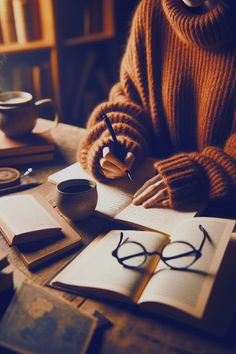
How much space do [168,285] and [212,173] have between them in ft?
1.43

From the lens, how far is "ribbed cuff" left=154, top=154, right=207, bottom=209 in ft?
3.43

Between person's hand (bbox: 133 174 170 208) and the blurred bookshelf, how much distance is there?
1334 millimetres

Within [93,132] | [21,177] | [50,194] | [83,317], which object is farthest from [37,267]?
[93,132]

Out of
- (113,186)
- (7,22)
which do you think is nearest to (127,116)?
(113,186)

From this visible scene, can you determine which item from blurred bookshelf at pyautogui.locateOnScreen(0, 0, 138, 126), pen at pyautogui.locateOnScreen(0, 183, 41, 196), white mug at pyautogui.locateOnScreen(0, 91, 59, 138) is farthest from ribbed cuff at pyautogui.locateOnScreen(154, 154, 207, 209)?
blurred bookshelf at pyautogui.locateOnScreen(0, 0, 138, 126)

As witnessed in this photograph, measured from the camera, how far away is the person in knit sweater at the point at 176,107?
1.08m

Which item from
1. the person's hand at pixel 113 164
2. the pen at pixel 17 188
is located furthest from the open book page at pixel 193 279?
the pen at pixel 17 188

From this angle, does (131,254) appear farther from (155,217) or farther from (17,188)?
(17,188)

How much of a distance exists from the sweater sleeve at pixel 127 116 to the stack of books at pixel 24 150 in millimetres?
121

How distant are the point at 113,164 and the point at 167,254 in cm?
42

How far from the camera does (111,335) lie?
2.21 feet

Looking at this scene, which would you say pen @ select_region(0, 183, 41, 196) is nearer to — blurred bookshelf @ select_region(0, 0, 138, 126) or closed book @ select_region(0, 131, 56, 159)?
closed book @ select_region(0, 131, 56, 159)

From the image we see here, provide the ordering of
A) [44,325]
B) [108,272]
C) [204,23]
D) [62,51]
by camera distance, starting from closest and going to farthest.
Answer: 1. [44,325]
2. [108,272]
3. [204,23]
4. [62,51]

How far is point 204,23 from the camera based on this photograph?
3.77 ft
